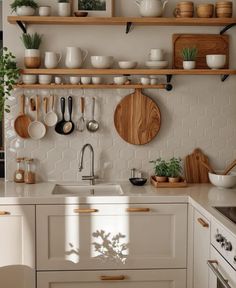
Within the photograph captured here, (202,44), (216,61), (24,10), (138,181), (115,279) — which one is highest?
(24,10)

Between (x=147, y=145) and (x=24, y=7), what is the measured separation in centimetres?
141

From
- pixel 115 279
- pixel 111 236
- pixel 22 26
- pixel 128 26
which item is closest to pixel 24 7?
pixel 22 26

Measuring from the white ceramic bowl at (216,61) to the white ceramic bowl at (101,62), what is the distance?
0.75m

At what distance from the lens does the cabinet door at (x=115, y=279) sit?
3.50 m

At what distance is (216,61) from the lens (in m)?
3.89

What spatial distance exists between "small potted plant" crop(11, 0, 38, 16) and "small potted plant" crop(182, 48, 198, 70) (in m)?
1.18

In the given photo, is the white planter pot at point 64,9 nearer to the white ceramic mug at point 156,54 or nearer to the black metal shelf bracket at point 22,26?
the black metal shelf bracket at point 22,26

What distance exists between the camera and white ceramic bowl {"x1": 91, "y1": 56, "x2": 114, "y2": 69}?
12.7ft

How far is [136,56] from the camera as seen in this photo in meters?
4.07

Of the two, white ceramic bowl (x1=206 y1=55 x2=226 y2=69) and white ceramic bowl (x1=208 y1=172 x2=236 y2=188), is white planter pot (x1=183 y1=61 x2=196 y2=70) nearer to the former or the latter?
white ceramic bowl (x1=206 y1=55 x2=226 y2=69)

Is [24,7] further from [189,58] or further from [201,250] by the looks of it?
[201,250]

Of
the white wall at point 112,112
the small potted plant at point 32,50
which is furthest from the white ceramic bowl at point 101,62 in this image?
the small potted plant at point 32,50

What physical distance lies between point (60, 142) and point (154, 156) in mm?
753

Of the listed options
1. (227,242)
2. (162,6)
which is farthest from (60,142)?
(227,242)
